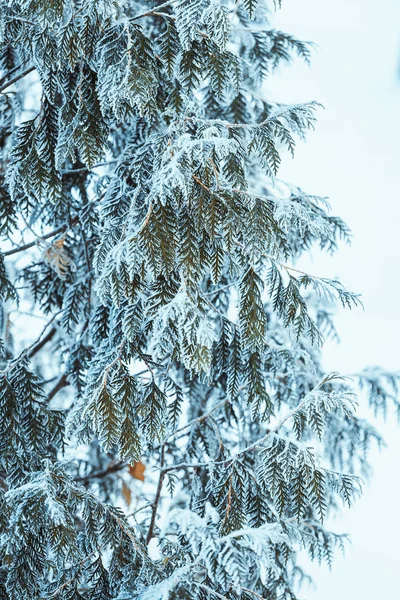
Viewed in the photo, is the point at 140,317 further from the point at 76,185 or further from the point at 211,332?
the point at 76,185

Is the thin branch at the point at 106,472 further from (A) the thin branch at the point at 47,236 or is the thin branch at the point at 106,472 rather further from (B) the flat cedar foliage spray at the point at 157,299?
(A) the thin branch at the point at 47,236

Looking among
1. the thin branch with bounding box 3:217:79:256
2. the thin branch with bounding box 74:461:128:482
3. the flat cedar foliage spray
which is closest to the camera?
the flat cedar foliage spray

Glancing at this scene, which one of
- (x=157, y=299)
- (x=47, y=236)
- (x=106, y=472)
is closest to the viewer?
(x=157, y=299)

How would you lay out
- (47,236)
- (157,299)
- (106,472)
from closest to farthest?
(157,299)
(47,236)
(106,472)

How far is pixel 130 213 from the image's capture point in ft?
3.84

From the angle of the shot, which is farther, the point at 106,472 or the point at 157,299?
the point at 106,472

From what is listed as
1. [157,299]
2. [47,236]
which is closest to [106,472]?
[47,236]

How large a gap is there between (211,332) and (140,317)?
9.2 inches

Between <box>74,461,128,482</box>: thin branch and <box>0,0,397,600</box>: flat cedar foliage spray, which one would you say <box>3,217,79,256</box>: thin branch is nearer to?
<box>0,0,397,600</box>: flat cedar foliage spray

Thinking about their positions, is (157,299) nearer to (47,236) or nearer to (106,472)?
(47,236)

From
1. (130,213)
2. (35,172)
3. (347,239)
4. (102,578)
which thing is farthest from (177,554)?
(347,239)

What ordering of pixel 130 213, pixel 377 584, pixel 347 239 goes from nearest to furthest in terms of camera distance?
pixel 130 213
pixel 347 239
pixel 377 584

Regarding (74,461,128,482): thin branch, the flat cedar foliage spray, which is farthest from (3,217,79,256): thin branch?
(74,461,128,482): thin branch

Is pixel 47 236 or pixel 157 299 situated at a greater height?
pixel 47 236
